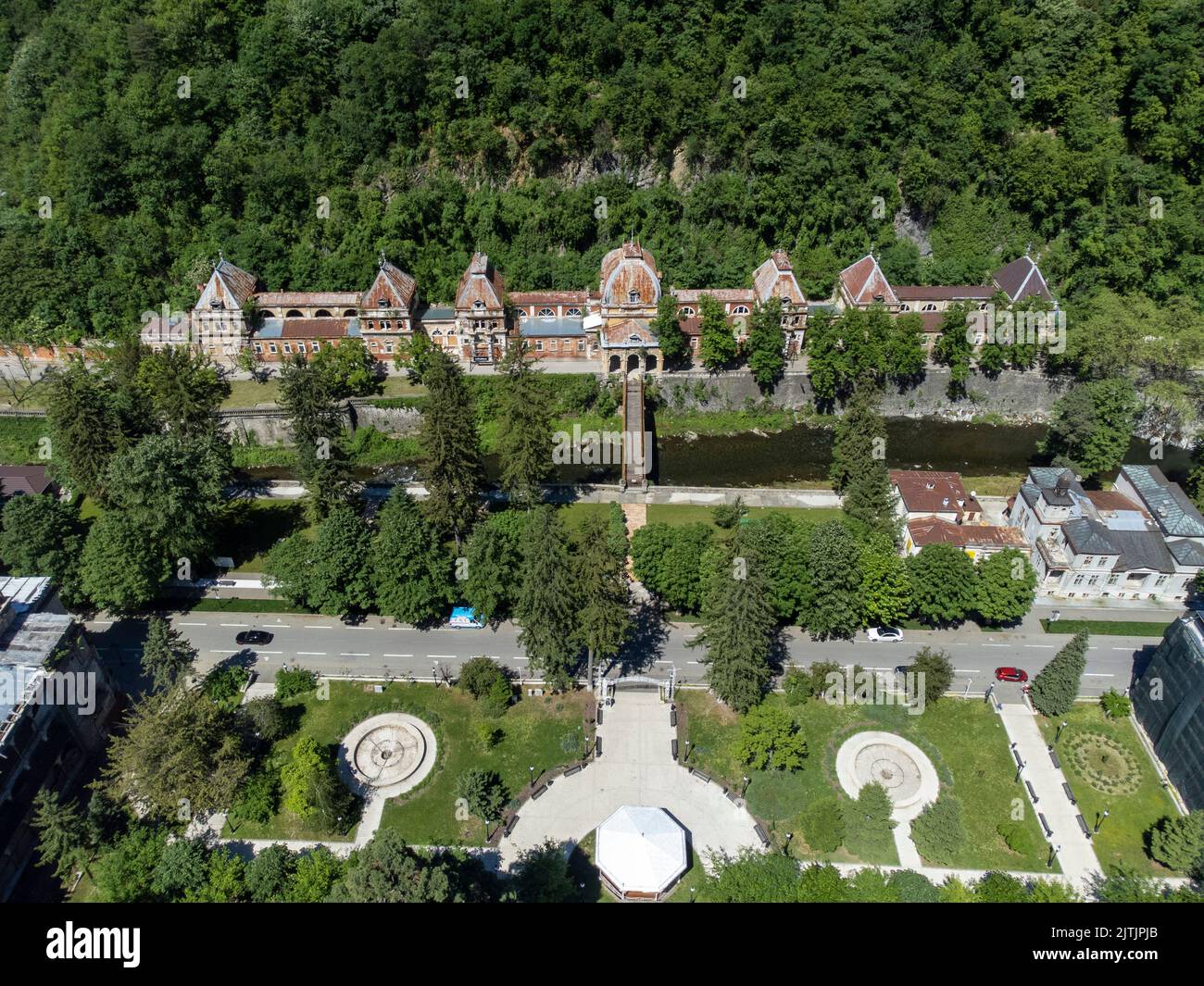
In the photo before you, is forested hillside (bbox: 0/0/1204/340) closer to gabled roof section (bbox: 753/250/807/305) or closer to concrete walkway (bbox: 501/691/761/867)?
gabled roof section (bbox: 753/250/807/305)

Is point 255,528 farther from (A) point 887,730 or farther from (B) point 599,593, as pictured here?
(A) point 887,730

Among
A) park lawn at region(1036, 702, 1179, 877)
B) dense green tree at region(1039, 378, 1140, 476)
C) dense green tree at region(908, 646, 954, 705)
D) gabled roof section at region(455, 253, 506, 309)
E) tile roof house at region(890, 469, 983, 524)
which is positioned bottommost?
park lawn at region(1036, 702, 1179, 877)

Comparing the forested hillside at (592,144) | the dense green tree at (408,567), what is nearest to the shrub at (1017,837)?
the dense green tree at (408,567)

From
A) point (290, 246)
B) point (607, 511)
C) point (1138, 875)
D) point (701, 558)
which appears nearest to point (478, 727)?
point (701, 558)

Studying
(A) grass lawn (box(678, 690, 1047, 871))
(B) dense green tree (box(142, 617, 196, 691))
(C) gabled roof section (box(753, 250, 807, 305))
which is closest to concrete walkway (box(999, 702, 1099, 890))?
(A) grass lawn (box(678, 690, 1047, 871))

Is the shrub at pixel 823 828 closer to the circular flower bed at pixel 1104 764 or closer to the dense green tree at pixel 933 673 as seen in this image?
the dense green tree at pixel 933 673

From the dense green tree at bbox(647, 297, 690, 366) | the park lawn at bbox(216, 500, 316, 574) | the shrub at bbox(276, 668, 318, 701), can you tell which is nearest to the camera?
the shrub at bbox(276, 668, 318, 701)
